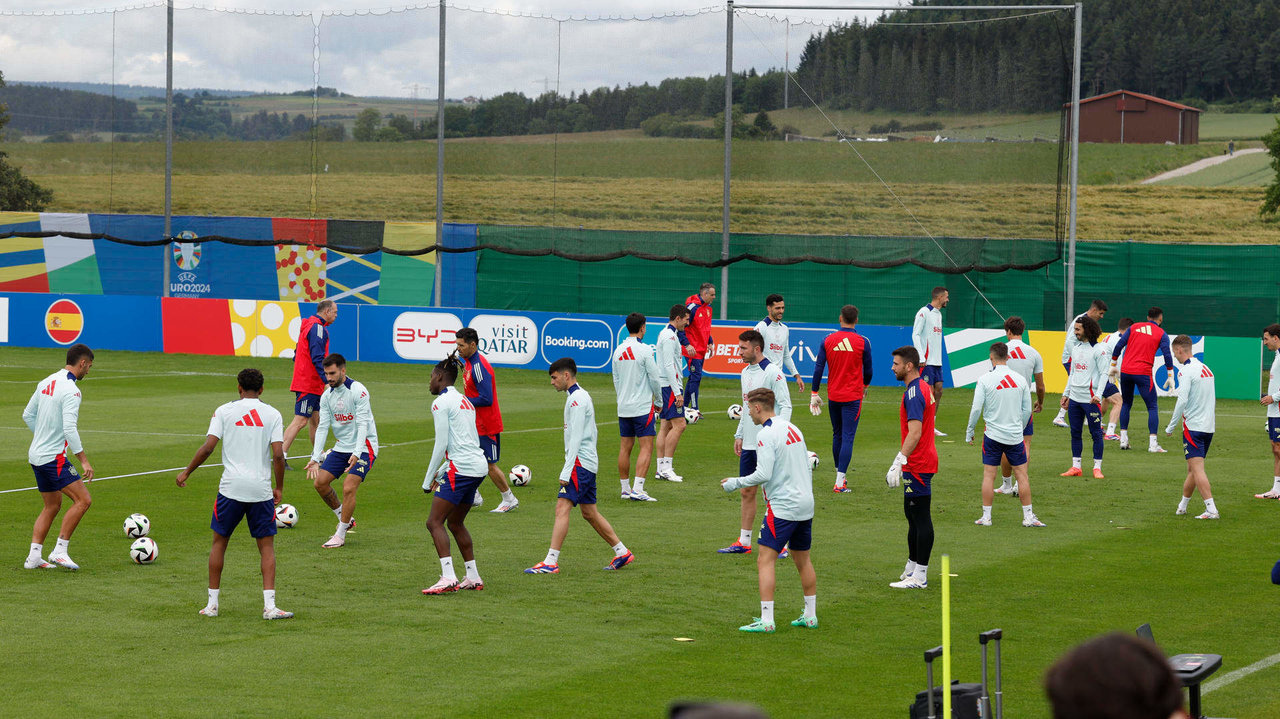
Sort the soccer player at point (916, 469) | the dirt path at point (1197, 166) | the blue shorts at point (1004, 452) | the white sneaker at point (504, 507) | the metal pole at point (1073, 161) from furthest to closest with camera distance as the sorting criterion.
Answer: the dirt path at point (1197, 166), the metal pole at point (1073, 161), the white sneaker at point (504, 507), the blue shorts at point (1004, 452), the soccer player at point (916, 469)

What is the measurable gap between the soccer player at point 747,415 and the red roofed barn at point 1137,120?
245 feet

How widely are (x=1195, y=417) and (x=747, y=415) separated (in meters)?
5.62

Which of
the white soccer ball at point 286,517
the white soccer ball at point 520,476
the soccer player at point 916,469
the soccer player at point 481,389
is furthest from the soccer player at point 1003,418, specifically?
the white soccer ball at point 286,517

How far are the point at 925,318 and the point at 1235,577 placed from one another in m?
8.96

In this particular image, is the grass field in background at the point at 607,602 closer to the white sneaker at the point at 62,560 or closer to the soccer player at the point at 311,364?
the white sneaker at the point at 62,560

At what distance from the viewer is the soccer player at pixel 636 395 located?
16.0 m

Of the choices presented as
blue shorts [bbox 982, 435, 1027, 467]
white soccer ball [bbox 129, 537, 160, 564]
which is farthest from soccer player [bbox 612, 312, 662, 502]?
white soccer ball [bbox 129, 537, 160, 564]

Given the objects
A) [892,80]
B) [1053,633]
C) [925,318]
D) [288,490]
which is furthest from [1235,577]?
[892,80]

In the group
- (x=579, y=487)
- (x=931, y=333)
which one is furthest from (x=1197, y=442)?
(x=579, y=487)

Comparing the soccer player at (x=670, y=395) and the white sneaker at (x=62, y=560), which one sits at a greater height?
the soccer player at (x=670, y=395)

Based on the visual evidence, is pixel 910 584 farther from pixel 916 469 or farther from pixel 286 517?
pixel 286 517

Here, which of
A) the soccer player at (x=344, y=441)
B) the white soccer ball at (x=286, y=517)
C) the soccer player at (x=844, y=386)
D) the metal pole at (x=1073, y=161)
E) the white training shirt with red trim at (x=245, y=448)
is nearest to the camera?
the white training shirt with red trim at (x=245, y=448)

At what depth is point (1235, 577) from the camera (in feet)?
40.6

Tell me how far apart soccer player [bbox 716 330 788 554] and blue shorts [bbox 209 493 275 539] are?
4.53m
